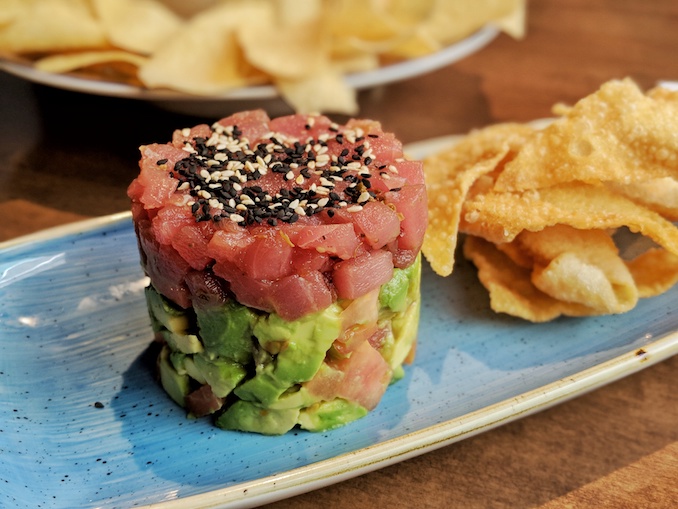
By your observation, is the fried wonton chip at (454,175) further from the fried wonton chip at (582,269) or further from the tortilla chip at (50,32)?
the tortilla chip at (50,32)

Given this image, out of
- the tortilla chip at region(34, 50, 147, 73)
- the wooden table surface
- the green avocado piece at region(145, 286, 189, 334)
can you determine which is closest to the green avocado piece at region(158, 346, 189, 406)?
the green avocado piece at region(145, 286, 189, 334)

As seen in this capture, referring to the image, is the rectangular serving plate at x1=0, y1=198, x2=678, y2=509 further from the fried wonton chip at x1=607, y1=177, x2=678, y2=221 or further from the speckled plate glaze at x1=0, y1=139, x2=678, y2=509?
the fried wonton chip at x1=607, y1=177, x2=678, y2=221

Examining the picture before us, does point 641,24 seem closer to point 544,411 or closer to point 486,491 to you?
point 544,411

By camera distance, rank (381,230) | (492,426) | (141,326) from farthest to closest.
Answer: (141,326) → (492,426) → (381,230)

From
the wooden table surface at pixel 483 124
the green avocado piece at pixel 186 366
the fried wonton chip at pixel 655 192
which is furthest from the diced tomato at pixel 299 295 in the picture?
the fried wonton chip at pixel 655 192

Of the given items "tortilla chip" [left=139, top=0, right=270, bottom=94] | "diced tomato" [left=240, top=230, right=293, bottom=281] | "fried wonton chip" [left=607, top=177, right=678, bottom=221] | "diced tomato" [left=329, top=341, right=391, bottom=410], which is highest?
"diced tomato" [left=240, top=230, right=293, bottom=281]

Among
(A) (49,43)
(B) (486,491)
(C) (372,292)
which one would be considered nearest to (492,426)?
(B) (486,491)
